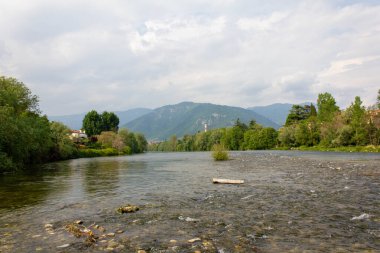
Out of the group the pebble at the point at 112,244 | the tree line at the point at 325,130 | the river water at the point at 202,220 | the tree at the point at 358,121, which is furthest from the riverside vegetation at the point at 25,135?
the tree at the point at 358,121

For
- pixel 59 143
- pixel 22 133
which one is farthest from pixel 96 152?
pixel 22 133

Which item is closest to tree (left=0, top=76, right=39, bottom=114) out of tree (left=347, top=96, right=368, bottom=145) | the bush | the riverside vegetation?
the riverside vegetation

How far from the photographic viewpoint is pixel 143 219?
51.4ft

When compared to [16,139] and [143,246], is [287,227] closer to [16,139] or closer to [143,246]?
[143,246]

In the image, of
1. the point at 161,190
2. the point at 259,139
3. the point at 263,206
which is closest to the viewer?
the point at 263,206

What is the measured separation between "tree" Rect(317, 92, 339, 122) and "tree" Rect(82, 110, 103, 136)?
124 meters

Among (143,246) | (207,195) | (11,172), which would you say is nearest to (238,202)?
(207,195)

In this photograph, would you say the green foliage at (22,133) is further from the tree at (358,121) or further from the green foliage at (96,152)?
the tree at (358,121)

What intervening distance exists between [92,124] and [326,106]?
13016 centimetres

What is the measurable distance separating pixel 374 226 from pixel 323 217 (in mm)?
2320

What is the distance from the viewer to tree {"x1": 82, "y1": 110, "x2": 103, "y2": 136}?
192 m

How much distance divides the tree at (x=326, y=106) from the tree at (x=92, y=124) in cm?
12423

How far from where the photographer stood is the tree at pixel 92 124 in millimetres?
192500

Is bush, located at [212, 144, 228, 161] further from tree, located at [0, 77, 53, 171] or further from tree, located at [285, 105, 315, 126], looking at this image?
tree, located at [285, 105, 315, 126]
